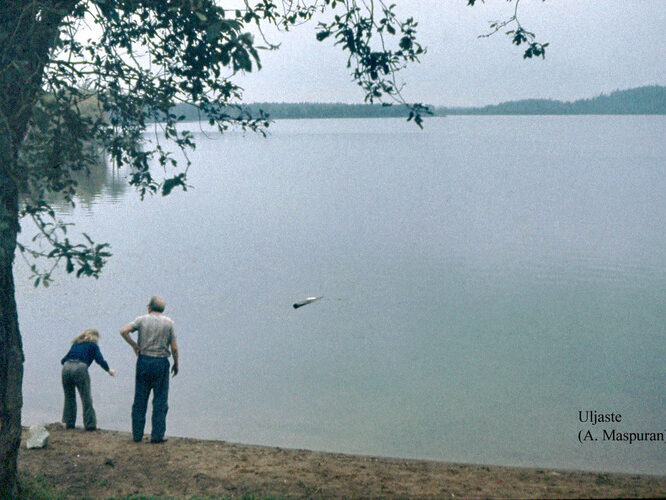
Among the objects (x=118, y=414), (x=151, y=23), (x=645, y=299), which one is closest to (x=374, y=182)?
(x=645, y=299)

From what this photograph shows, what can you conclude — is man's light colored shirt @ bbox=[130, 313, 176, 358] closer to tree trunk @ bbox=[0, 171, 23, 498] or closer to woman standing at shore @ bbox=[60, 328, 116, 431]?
woman standing at shore @ bbox=[60, 328, 116, 431]

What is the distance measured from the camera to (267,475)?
9.28 m

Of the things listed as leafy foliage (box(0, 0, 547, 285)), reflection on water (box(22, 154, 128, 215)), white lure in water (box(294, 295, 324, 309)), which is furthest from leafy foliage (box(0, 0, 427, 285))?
reflection on water (box(22, 154, 128, 215))

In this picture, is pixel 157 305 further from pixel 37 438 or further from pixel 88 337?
pixel 37 438

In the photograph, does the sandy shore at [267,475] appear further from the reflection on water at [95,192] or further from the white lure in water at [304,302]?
the reflection on water at [95,192]

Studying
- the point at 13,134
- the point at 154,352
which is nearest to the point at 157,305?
the point at 154,352

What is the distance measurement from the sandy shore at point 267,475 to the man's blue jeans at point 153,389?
26 centimetres

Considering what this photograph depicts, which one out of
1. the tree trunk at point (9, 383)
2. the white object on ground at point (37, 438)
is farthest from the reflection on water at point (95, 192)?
the tree trunk at point (9, 383)

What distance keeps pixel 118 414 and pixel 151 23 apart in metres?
8.78

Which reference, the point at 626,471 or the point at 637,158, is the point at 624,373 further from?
the point at 637,158

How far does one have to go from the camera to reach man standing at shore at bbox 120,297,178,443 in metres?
9.97

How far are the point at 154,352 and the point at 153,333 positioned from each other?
10.8 inches

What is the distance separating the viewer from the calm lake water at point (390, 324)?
1460 centimetres

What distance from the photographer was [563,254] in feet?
115
